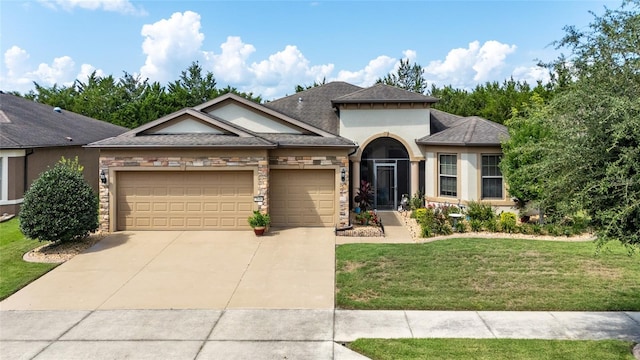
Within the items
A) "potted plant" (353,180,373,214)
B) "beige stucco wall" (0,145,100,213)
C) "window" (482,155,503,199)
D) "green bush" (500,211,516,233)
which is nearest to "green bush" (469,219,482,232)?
"green bush" (500,211,516,233)

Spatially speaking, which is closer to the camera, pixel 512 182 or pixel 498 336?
pixel 498 336

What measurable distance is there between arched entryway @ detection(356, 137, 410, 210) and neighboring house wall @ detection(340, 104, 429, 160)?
37 centimetres

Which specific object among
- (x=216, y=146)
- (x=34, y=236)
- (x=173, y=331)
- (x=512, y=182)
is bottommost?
(x=173, y=331)

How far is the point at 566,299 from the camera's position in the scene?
840 cm

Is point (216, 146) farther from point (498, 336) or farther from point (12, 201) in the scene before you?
point (498, 336)

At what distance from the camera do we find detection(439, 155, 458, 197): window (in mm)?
17391

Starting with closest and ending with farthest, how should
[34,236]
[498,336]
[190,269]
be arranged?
[498,336]
[190,269]
[34,236]

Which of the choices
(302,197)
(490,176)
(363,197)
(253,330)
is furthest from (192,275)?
(490,176)

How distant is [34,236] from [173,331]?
6.78 meters

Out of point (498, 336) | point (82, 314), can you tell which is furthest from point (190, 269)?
point (498, 336)

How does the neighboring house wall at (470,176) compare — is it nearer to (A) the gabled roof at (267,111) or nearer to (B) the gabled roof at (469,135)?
(B) the gabled roof at (469,135)

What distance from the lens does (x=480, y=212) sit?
1520 centimetres

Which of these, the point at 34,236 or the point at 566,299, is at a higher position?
the point at 34,236

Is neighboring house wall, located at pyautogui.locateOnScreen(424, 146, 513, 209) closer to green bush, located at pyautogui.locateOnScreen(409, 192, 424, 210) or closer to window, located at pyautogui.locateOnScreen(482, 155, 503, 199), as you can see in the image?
window, located at pyautogui.locateOnScreen(482, 155, 503, 199)
